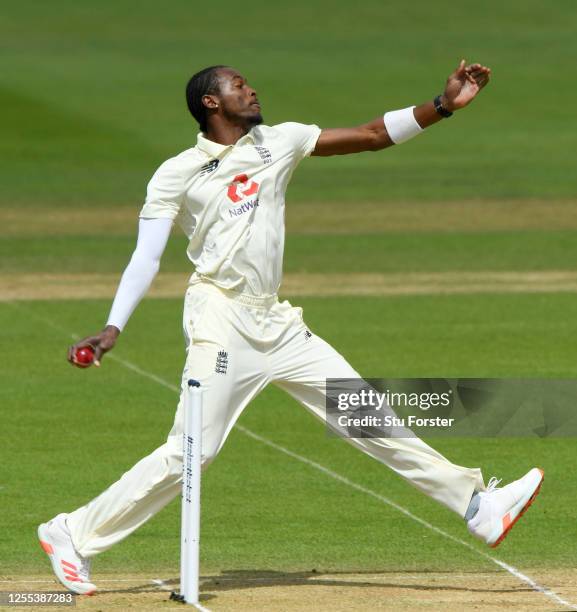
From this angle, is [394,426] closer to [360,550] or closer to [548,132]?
[360,550]

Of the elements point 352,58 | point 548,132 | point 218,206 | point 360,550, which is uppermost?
point 352,58

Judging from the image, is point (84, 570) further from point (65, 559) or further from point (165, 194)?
point (165, 194)

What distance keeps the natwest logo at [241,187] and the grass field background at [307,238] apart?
217 centimetres

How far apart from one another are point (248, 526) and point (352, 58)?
43.4 meters

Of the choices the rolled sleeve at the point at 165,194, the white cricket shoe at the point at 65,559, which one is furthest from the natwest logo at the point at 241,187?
the white cricket shoe at the point at 65,559

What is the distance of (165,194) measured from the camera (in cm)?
854

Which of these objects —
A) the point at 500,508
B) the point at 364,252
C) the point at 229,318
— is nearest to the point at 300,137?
the point at 229,318

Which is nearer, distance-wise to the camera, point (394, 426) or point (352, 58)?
point (394, 426)

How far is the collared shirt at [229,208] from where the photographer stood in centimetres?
854

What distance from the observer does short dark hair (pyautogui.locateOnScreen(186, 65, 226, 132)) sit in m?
8.85

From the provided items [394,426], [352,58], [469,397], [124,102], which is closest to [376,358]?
[469,397]

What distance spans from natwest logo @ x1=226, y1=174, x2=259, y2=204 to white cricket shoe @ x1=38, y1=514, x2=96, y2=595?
1841mm

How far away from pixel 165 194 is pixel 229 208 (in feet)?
1.06

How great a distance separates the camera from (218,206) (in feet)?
28.1
